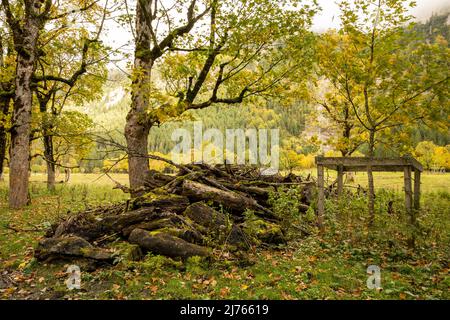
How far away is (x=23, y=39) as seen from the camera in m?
14.2

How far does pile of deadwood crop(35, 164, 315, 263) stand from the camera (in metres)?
7.59

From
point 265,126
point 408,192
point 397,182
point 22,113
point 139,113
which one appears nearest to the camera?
point 408,192

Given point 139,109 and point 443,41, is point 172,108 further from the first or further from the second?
point 443,41

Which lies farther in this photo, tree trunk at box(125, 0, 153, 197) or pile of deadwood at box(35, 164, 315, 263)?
tree trunk at box(125, 0, 153, 197)

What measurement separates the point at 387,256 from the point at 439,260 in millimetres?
1162

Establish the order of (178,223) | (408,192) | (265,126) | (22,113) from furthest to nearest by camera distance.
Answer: (265,126) < (22,113) < (408,192) < (178,223)

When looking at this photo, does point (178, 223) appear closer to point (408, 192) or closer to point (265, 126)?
point (408, 192)

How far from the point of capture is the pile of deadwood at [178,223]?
7.59 metres

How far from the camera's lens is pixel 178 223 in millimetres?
8578
